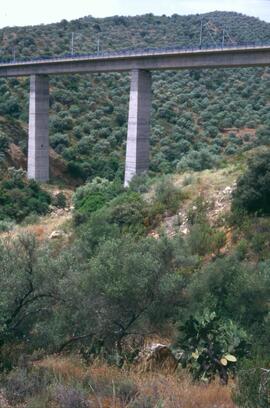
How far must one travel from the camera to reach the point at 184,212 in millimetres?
21078

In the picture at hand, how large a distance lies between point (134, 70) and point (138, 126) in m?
Answer: 3.31

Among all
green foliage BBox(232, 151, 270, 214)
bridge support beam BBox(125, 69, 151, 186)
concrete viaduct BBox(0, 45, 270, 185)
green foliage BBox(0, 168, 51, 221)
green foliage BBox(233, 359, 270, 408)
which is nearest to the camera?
green foliage BBox(233, 359, 270, 408)

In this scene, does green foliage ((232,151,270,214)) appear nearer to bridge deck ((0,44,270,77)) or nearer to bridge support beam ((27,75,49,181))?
bridge deck ((0,44,270,77))

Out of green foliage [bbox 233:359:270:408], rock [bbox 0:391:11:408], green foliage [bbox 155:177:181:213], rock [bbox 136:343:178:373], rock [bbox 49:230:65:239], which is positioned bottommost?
rock [bbox 49:230:65:239]

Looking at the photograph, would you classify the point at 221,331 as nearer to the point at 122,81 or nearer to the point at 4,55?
the point at 122,81

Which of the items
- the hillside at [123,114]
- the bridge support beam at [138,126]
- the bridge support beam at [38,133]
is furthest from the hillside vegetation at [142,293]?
the hillside at [123,114]

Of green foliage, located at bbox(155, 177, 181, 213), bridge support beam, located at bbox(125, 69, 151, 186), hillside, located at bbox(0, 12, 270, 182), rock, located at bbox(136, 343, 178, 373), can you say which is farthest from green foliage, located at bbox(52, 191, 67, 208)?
rock, located at bbox(136, 343, 178, 373)

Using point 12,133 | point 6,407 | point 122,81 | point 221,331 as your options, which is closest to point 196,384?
point 221,331

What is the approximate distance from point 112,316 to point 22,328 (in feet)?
4.62

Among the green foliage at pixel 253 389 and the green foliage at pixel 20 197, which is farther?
the green foliage at pixel 20 197

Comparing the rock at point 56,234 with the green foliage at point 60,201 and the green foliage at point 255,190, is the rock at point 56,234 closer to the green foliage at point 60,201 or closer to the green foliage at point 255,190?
the green foliage at point 255,190

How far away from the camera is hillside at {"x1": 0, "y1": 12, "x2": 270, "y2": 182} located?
4728 cm

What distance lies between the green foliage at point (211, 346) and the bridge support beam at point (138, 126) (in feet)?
80.0

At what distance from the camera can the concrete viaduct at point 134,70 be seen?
3034cm
